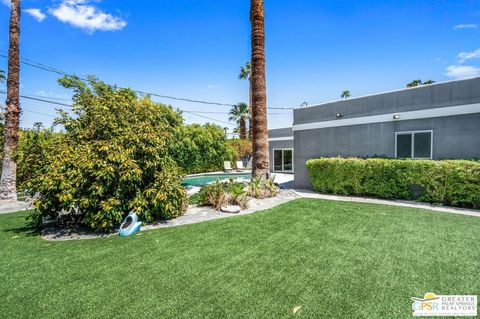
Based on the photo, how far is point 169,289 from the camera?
3.62 metres

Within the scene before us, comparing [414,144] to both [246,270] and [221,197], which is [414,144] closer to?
[221,197]

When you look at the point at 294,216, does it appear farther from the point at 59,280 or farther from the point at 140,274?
the point at 59,280

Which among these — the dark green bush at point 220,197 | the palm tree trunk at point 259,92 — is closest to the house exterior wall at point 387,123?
the palm tree trunk at point 259,92

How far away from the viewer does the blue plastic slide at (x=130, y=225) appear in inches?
254

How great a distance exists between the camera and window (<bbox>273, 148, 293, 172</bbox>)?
24.5 m

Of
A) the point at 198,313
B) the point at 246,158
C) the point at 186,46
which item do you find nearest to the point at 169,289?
the point at 198,313

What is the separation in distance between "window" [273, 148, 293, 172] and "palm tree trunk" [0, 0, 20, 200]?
2052 cm

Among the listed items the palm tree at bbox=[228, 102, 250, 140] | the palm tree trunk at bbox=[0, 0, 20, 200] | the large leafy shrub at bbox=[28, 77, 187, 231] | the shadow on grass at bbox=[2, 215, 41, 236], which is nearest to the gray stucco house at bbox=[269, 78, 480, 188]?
the large leafy shrub at bbox=[28, 77, 187, 231]

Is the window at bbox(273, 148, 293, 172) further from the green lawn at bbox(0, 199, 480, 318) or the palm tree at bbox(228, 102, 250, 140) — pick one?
the green lawn at bbox(0, 199, 480, 318)

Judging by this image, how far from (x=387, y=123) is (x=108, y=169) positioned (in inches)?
470

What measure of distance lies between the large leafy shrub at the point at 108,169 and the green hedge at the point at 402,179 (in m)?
7.56

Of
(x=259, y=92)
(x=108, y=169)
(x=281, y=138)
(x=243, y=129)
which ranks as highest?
(x=243, y=129)

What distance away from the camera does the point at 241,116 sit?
3959 cm

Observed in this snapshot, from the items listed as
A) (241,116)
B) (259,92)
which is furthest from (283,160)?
(241,116)
